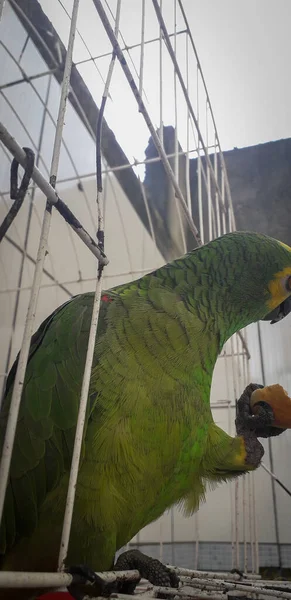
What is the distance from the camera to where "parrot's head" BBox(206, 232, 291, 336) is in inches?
37.2

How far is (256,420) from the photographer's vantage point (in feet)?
3.33

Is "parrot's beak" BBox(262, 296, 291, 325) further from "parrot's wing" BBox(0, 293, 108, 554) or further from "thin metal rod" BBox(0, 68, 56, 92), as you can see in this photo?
"thin metal rod" BBox(0, 68, 56, 92)

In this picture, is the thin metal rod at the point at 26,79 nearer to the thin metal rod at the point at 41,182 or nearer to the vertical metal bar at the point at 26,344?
the vertical metal bar at the point at 26,344

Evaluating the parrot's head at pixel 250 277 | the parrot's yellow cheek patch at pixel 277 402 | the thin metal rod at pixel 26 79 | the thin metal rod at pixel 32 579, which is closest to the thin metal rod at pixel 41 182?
the thin metal rod at pixel 32 579

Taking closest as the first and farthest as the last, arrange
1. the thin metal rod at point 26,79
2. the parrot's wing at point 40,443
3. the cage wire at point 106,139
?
the parrot's wing at point 40,443
the cage wire at point 106,139
the thin metal rod at point 26,79

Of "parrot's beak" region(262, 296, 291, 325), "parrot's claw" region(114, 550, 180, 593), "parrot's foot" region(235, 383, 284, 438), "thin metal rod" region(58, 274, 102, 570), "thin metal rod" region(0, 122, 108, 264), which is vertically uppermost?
"parrot's beak" region(262, 296, 291, 325)

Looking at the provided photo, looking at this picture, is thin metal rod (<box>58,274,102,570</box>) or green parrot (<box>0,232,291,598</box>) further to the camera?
green parrot (<box>0,232,291,598</box>)

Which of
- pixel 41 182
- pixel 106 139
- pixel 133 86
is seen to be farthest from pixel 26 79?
pixel 41 182

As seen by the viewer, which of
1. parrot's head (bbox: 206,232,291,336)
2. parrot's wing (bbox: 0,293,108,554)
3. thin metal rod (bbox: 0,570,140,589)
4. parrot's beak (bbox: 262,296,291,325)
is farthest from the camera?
parrot's beak (bbox: 262,296,291,325)

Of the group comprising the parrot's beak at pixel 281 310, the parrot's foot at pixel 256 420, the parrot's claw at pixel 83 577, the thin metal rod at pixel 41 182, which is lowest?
the parrot's claw at pixel 83 577

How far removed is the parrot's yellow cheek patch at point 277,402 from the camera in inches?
38.3

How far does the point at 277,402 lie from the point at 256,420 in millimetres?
67

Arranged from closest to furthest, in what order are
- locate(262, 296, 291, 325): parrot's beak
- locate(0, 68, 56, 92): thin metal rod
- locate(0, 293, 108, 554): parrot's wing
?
locate(0, 293, 108, 554): parrot's wing < locate(262, 296, 291, 325): parrot's beak < locate(0, 68, 56, 92): thin metal rod

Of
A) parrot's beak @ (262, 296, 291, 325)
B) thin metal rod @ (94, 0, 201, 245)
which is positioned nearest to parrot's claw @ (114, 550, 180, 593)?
parrot's beak @ (262, 296, 291, 325)
